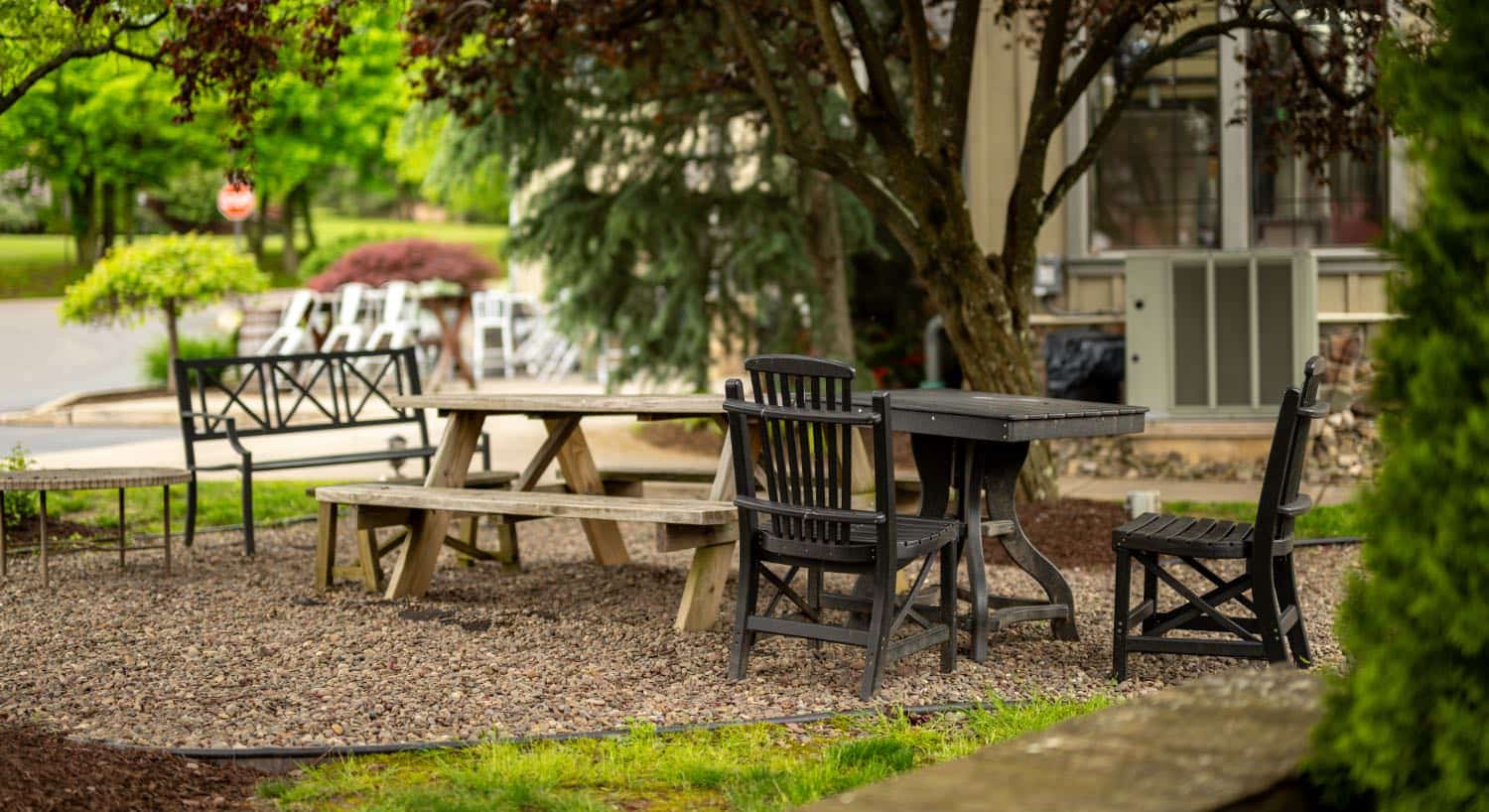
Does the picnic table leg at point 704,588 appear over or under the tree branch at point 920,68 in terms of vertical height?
under

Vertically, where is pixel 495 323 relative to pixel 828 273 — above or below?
below

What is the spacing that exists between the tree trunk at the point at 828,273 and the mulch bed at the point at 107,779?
9337 mm

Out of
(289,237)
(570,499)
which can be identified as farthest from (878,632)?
(289,237)

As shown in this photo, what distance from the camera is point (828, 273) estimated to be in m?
13.7

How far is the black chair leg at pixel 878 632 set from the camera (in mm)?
5145

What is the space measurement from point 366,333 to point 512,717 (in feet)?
58.2

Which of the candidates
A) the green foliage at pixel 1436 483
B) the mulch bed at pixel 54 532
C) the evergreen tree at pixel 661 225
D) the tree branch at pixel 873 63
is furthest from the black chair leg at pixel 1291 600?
the evergreen tree at pixel 661 225

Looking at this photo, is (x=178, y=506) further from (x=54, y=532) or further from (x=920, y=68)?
(x=920, y=68)

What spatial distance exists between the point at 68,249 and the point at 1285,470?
49320 mm

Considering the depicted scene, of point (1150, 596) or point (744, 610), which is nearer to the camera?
point (744, 610)

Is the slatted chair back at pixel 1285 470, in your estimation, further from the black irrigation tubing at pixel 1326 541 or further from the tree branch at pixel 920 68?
the tree branch at pixel 920 68

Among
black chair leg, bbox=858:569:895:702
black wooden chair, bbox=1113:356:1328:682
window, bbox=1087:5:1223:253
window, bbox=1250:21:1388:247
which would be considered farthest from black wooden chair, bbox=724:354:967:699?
window, bbox=1250:21:1388:247

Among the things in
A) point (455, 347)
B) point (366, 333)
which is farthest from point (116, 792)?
point (366, 333)

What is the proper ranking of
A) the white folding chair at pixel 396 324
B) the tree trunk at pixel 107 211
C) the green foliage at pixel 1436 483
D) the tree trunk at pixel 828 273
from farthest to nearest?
the tree trunk at pixel 107 211 < the white folding chair at pixel 396 324 < the tree trunk at pixel 828 273 < the green foliage at pixel 1436 483
